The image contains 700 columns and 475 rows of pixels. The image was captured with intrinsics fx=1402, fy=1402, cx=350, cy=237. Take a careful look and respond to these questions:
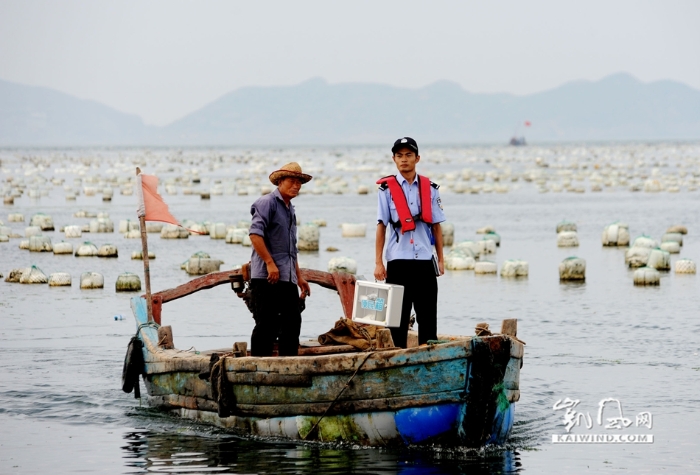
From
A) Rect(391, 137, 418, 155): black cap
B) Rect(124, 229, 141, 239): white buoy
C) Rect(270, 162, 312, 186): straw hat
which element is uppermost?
Rect(391, 137, 418, 155): black cap

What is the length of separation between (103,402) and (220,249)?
18093 mm

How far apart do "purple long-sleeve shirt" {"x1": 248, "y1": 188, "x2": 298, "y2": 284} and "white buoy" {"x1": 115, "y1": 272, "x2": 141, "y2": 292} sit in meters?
12.1

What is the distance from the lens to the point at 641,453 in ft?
38.1

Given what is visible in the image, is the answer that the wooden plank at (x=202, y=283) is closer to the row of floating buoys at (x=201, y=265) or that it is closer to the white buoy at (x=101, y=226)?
the row of floating buoys at (x=201, y=265)

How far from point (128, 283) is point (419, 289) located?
13.0m

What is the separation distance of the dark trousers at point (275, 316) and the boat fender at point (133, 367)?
1.87 metres

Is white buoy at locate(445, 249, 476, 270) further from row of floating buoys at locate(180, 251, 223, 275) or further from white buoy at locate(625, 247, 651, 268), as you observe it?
row of floating buoys at locate(180, 251, 223, 275)

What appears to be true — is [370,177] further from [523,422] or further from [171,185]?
[523,422]

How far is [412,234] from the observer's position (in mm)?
11930

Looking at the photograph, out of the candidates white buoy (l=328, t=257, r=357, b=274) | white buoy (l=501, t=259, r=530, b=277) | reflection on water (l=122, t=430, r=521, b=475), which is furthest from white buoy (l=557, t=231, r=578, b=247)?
reflection on water (l=122, t=430, r=521, b=475)

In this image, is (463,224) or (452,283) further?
(463,224)

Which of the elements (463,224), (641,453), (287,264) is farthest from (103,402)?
(463,224)

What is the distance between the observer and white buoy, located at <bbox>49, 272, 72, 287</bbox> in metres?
25.0

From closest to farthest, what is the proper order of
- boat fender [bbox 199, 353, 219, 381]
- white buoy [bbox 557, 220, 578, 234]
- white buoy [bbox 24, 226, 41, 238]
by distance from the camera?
boat fender [bbox 199, 353, 219, 381] → white buoy [bbox 24, 226, 41, 238] → white buoy [bbox 557, 220, 578, 234]
